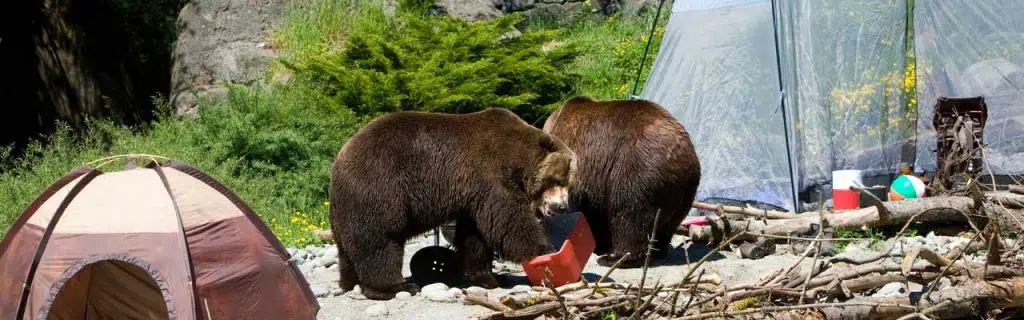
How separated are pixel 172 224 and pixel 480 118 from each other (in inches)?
96.9

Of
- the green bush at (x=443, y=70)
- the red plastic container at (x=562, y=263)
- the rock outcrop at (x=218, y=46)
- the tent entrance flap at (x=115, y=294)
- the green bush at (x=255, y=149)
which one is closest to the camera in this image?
the tent entrance flap at (x=115, y=294)

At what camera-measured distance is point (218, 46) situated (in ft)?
53.1

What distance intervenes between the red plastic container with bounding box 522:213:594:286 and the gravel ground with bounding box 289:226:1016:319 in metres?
0.31

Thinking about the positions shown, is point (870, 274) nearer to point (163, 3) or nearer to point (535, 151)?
point (535, 151)

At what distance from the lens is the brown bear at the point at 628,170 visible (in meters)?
8.71

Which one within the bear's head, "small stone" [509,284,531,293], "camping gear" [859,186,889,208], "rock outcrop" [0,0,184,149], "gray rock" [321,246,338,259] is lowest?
"camping gear" [859,186,889,208]

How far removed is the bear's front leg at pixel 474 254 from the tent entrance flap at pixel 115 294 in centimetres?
205

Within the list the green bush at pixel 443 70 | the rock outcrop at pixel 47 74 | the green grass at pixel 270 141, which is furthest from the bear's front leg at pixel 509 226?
the rock outcrop at pixel 47 74

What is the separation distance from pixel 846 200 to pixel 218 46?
936 centimetres

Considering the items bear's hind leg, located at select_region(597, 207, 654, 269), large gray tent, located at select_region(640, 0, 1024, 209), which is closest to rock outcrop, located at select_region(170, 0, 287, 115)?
large gray tent, located at select_region(640, 0, 1024, 209)

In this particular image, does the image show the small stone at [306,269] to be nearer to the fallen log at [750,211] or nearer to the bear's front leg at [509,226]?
the bear's front leg at [509,226]

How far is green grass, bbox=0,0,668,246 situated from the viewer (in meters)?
11.7

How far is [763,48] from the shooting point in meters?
11.1

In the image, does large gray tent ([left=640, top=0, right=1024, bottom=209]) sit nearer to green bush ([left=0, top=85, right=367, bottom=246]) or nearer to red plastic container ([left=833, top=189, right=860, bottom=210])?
red plastic container ([left=833, top=189, right=860, bottom=210])
